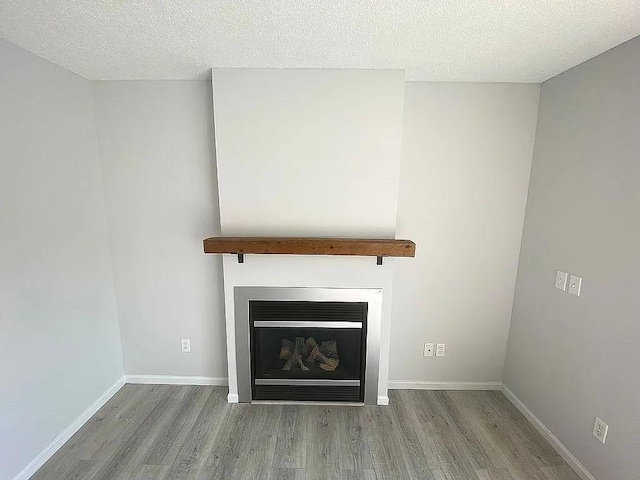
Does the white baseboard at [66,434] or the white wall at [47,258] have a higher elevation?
the white wall at [47,258]

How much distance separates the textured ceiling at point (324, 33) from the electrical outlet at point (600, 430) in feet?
6.53

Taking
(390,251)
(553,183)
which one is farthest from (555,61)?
(390,251)

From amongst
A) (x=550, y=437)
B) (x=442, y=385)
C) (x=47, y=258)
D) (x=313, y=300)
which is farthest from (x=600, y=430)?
(x=47, y=258)

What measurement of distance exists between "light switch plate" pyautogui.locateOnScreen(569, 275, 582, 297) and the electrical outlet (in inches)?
26.9

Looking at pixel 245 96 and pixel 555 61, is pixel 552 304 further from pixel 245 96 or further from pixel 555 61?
pixel 245 96

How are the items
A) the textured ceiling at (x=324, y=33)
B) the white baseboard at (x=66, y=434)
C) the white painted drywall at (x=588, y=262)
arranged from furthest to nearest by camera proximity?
the white baseboard at (x=66, y=434), the white painted drywall at (x=588, y=262), the textured ceiling at (x=324, y=33)

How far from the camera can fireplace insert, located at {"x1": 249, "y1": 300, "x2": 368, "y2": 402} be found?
2.31 meters

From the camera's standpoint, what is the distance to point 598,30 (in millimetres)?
1500

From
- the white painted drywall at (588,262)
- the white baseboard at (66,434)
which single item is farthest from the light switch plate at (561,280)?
the white baseboard at (66,434)

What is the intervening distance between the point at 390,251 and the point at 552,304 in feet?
3.70

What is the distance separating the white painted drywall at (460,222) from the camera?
2.27 metres

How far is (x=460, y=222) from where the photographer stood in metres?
2.40

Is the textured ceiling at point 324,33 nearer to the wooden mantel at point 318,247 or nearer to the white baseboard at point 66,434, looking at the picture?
the wooden mantel at point 318,247

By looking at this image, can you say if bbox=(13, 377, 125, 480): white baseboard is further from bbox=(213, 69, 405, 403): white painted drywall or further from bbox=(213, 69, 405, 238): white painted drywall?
bbox=(213, 69, 405, 238): white painted drywall
